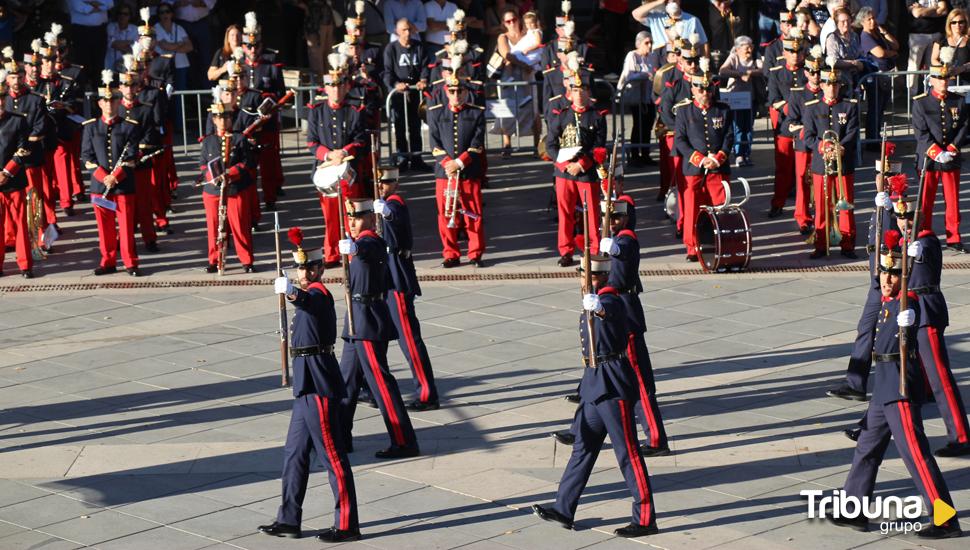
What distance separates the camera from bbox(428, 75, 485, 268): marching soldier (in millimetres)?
19031

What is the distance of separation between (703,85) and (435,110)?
289 centimetres

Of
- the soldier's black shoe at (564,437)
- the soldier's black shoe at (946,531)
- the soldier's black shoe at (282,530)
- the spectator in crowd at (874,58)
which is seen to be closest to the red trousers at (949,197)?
the spectator in crowd at (874,58)

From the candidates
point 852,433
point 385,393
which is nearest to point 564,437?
point 385,393

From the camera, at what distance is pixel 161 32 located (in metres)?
24.8

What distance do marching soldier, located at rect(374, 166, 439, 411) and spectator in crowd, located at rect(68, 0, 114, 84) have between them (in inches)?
480

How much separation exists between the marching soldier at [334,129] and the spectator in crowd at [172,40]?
19.6 feet

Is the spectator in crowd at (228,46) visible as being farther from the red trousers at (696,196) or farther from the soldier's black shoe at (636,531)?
the soldier's black shoe at (636,531)

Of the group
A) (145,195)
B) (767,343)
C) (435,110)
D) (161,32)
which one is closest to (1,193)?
(145,195)

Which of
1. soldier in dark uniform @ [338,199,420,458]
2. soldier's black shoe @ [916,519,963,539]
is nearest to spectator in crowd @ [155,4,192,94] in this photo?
soldier in dark uniform @ [338,199,420,458]

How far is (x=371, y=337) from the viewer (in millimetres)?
13391

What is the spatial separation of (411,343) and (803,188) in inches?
293

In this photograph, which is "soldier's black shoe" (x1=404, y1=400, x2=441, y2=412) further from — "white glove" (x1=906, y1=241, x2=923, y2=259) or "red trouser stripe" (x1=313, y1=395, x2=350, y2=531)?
"white glove" (x1=906, y1=241, x2=923, y2=259)

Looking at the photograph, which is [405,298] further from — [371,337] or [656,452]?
[656,452]

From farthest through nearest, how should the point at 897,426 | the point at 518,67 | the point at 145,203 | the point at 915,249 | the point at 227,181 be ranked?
the point at 518,67, the point at 145,203, the point at 227,181, the point at 915,249, the point at 897,426
